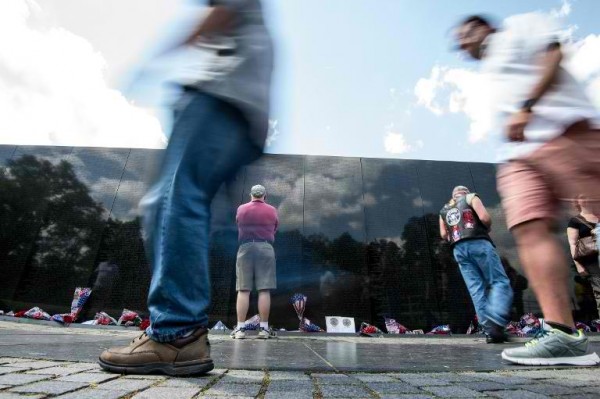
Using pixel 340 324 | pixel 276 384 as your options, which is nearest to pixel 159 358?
pixel 276 384

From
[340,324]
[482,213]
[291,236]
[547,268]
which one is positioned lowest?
[340,324]

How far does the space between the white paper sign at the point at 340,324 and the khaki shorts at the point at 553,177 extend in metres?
4.78

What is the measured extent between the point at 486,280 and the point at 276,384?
329 centimetres

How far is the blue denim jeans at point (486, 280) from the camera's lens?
363cm

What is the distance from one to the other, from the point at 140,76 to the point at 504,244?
745 cm

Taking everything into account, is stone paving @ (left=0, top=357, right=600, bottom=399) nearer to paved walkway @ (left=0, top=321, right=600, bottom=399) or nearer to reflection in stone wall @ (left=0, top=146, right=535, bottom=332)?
paved walkway @ (left=0, top=321, right=600, bottom=399)

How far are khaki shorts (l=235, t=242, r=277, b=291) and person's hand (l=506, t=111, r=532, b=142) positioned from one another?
10.4 feet

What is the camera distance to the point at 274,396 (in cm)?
102

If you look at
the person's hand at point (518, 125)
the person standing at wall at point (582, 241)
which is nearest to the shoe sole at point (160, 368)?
the person's hand at point (518, 125)

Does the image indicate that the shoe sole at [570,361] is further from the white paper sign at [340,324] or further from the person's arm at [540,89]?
the white paper sign at [340,324]

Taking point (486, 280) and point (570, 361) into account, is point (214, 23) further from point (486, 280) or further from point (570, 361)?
point (486, 280)

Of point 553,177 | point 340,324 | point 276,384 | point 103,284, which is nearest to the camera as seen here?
point 276,384

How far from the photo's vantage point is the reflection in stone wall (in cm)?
636

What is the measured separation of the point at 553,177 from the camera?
1553 millimetres
